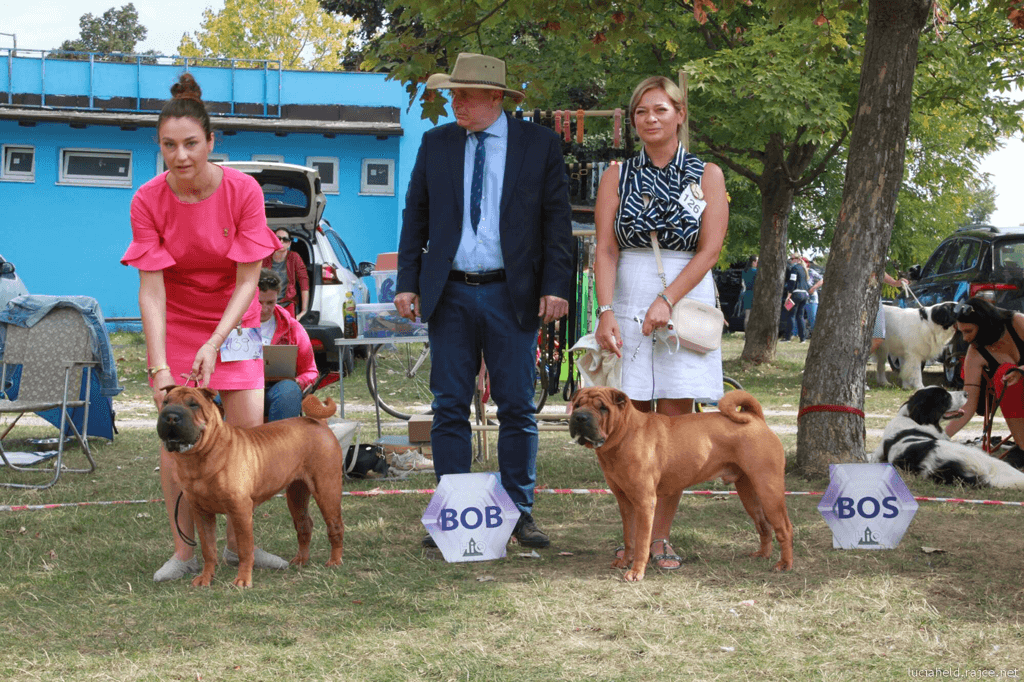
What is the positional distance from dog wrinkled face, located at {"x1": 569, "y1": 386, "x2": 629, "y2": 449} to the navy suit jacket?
769mm

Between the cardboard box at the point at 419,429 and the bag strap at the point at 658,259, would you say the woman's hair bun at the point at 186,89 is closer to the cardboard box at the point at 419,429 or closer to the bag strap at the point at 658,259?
the bag strap at the point at 658,259

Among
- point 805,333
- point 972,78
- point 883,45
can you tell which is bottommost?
point 805,333

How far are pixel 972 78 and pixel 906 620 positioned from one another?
1249cm

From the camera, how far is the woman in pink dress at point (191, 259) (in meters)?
4.22

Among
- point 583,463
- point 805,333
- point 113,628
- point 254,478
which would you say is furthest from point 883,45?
point 805,333

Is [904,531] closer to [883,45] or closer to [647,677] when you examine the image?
[647,677]

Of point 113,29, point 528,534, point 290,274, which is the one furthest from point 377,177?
point 113,29

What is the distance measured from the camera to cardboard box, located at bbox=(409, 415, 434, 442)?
7.86 m

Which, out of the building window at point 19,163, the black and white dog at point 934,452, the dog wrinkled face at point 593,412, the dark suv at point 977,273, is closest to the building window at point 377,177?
the building window at point 19,163

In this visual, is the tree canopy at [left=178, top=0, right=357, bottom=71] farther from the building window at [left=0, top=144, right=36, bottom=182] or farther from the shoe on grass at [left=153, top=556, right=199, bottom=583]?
the shoe on grass at [left=153, top=556, right=199, bottom=583]

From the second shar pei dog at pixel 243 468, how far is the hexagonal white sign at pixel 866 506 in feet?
7.23

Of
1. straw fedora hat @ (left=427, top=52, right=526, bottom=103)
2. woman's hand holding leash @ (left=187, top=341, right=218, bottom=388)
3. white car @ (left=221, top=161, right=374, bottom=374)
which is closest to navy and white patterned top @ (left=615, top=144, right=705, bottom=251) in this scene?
straw fedora hat @ (left=427, top=52, right=526, bottom=103)

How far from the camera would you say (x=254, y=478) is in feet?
14.0

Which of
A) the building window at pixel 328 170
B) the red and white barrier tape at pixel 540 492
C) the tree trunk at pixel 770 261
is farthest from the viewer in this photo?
the building window at pixel 328 170
